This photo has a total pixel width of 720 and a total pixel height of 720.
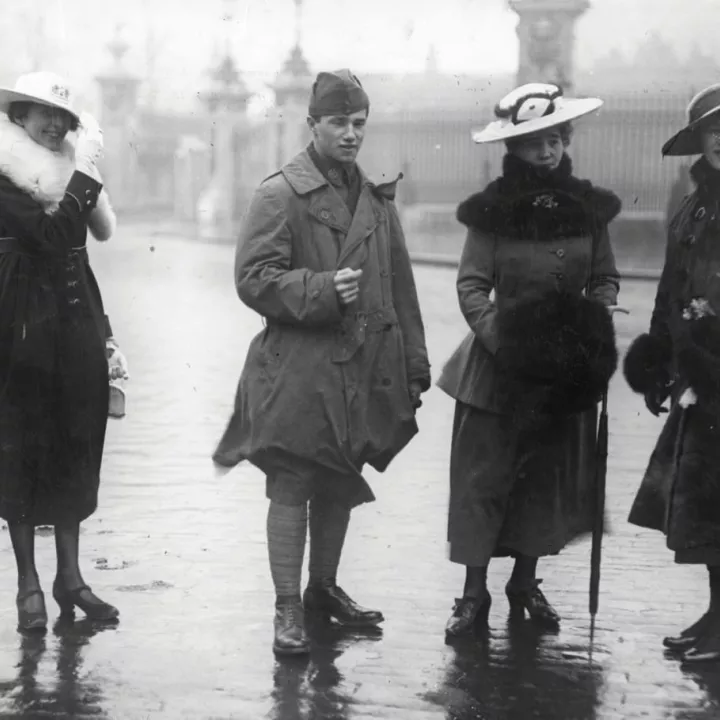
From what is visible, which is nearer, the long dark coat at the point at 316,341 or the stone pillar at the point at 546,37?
the long dark coat at the point at 316,341

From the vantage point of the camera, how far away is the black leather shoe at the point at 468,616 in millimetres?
4707

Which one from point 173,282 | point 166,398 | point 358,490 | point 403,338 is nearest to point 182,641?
point 358,490

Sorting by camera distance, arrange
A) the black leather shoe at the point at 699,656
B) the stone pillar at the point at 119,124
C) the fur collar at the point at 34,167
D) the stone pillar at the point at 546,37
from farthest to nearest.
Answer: the stone pillar at the point at 119,124 → the stone pillar at the point at 546,37 → the fur collar at the point at 34,167 → the black leather shoe at the point at 699,656

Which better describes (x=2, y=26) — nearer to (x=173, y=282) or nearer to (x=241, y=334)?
(x=241, y=334)

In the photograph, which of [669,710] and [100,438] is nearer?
[669,710]

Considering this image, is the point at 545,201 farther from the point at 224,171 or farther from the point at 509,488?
the point at 224,171

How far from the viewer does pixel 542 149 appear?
471cm

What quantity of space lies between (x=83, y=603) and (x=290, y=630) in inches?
31.3

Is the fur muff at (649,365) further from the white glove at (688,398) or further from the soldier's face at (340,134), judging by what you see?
the soldier's face at (340,134)

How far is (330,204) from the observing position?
4.67 m

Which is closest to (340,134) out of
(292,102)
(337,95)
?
(337,95)

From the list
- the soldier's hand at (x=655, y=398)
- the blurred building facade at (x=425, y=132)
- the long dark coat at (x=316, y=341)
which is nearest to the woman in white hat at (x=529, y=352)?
A: the soldier's hand at (x=655, y=398)

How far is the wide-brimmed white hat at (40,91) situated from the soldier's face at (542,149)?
60.5 inches

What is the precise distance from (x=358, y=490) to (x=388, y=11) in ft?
31.0
